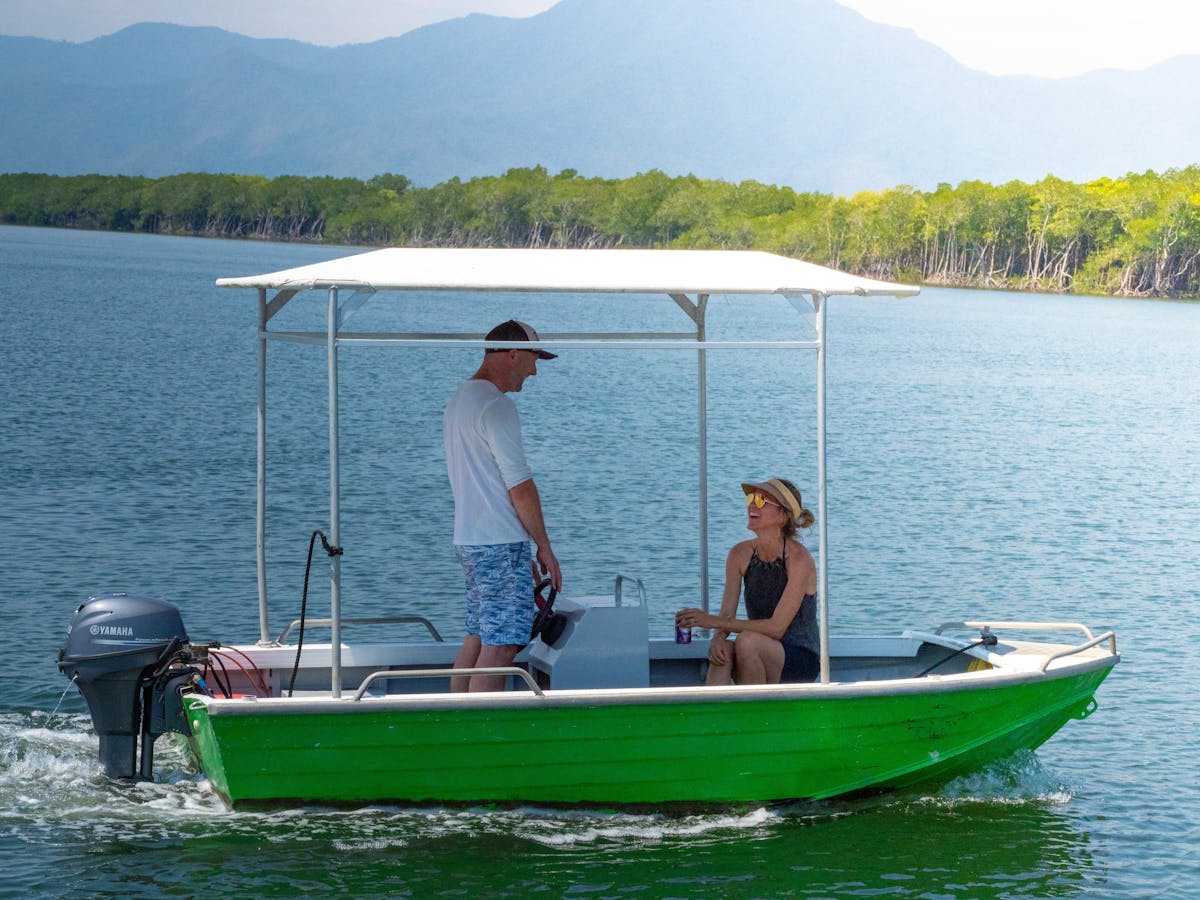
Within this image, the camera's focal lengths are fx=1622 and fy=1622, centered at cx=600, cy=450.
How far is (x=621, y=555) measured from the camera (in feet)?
50.6

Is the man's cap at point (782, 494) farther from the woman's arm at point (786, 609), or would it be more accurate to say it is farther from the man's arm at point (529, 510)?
the man's arm at point (529, 510)

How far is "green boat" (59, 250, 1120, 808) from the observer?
674 centimetres

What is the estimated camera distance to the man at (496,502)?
687cm

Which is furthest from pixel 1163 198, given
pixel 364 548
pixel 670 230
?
pixel 364 548

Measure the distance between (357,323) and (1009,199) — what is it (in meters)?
81.8

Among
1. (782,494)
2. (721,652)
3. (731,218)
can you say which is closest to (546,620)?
(721,652)

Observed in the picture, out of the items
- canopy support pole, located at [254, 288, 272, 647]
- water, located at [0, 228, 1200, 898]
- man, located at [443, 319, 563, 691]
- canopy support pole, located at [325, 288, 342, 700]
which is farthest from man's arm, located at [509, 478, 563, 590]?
canopy support pole, located at [254, 288, 272, 647]

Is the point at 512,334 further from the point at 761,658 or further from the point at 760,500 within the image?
the point at 761,658

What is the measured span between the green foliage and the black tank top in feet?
364

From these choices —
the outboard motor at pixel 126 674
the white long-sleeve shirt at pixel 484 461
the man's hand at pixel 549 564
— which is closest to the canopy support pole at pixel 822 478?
the man's hand at pixel 549 564

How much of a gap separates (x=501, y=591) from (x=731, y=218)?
153431 millimetres

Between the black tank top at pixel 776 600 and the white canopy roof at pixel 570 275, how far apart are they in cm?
132

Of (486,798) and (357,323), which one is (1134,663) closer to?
(486,798)

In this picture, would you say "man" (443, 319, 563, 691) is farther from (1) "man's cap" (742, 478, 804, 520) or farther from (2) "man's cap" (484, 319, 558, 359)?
(1) "man's cap" (742, 478, 804, 520)
